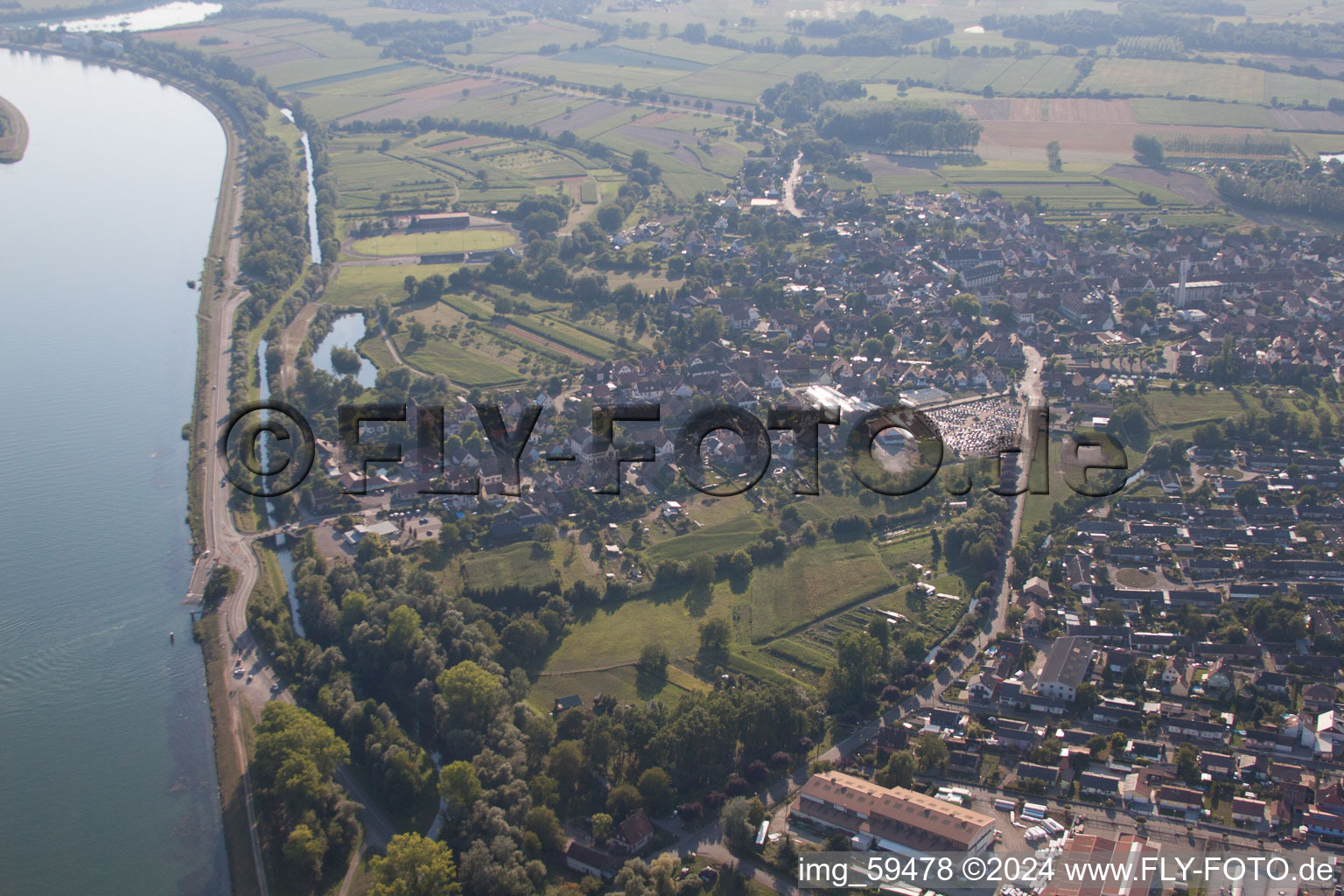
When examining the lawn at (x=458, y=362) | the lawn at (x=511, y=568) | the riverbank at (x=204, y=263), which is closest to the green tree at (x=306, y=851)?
the lawn at (x=511, y=568)

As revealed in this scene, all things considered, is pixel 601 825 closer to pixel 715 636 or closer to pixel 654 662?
pixel 654 662

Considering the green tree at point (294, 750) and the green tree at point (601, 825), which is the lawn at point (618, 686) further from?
the green tree at point (294, 750)

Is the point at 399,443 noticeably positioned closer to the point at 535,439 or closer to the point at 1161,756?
the point at 535,439

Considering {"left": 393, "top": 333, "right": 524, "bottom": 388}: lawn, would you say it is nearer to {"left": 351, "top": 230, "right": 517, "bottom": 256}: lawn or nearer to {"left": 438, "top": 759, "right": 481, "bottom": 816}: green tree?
{"left": 351, "top": 230, "right": 517, "bottom": 256}: lawn

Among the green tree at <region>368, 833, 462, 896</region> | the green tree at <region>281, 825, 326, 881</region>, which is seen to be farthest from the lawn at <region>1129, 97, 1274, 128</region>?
the green tree at <region>281, 825, 326, 881</region>

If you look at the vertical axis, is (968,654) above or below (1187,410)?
below

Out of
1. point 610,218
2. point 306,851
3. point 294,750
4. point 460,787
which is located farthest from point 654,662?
point 610,218

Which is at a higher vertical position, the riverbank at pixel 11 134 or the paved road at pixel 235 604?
the riverbank at pixel 11 134
